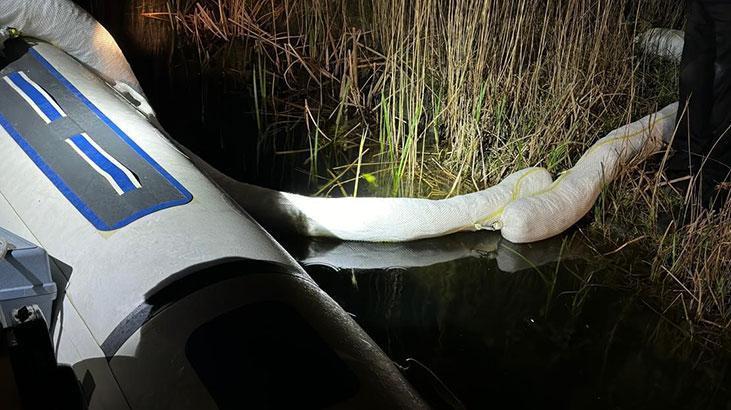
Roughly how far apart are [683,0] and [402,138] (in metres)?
2.26

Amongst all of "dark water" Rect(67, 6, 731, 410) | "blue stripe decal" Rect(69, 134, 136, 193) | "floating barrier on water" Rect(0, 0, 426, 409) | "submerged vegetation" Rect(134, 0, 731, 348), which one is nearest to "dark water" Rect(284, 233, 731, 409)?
"dark water" Rect(67, 6, 731, 410)

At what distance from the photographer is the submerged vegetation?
99.3 inches

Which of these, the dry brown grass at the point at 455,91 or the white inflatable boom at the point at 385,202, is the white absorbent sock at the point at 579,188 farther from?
the dry brown grass at the point at 455,91

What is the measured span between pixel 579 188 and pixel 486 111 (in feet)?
1.57

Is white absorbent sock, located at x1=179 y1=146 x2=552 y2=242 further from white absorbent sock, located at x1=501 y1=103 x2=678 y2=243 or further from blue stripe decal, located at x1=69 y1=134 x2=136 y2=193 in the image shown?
blue stripe decal, located at x1=69 y1=134 x2=136 y2=193

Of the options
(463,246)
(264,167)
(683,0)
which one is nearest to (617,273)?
(463,246)

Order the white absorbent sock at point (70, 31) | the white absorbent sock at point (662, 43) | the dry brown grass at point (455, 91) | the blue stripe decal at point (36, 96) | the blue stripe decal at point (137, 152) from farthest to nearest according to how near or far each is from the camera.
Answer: the white absorbent sock at point (662, 43)
the dry brown grass at point (455, 91)
the white absorbent sock at point (70, 31)
the blue stripe decal at point (36, 96)
the blue stripe decal at point (137, 152)

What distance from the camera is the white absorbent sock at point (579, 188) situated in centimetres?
261

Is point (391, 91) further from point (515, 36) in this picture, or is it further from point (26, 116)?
point (26, 116)

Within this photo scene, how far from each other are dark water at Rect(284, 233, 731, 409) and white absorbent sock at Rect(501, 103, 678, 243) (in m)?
0.07

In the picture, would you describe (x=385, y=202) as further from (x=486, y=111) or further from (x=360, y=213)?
(x=486, y=111)

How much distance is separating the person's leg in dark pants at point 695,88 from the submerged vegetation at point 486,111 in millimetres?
146

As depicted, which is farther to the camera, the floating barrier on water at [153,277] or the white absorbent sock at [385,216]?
the white absorbent sock at [385,216]

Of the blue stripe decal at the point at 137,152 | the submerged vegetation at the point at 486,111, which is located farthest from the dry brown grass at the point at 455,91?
the blue stripe decal at the point at 137,152
